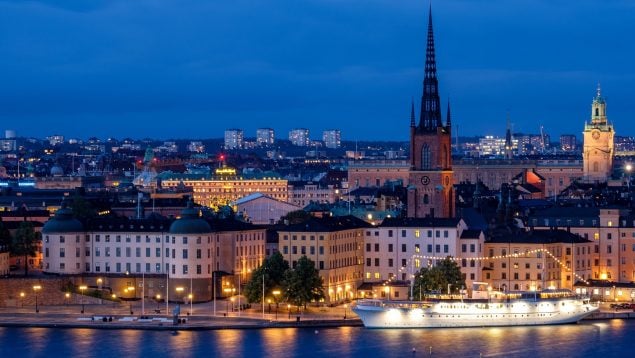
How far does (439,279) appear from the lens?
60.7 m

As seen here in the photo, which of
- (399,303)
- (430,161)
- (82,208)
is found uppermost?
(430,161)

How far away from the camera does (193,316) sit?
5834cm

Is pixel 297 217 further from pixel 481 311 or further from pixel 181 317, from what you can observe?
pixel 181 317

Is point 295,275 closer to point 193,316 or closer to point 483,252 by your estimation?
point 193,316

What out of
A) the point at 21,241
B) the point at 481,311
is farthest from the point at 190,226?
the point at 481,311

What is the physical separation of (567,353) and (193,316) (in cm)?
1158

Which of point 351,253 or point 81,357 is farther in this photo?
point 351,253

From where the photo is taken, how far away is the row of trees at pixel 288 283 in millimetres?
59469

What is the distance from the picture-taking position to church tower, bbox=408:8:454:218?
72562 millimetres

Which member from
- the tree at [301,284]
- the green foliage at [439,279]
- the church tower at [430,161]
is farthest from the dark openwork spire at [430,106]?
the tree at [301,284]

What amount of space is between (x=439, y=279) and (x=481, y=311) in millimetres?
1946

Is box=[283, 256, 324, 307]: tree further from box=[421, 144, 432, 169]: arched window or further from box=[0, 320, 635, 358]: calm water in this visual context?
box=[421, 144, 432, 169]: arched window

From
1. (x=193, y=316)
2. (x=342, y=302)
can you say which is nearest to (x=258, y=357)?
(x=193, y=316)

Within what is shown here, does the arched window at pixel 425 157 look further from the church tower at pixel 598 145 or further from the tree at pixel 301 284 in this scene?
the church tower at pixel 598 145
